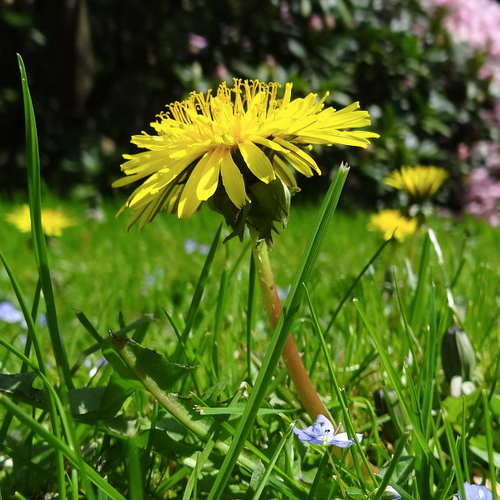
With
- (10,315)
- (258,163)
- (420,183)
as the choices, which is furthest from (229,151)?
(10,315)

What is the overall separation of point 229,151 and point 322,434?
0.31 metres

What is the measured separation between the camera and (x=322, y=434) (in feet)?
2.40

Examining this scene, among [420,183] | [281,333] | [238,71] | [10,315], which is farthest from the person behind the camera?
[238,71]

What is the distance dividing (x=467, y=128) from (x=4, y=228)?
2861 mm

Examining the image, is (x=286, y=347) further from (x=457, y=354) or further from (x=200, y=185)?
(x=457, y=354)

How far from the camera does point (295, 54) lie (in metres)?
3.92

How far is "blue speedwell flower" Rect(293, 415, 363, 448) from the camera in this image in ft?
2.35

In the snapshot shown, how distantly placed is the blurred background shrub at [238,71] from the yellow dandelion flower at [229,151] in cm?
300

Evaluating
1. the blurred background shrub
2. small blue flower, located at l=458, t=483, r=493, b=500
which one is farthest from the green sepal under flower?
the blurred background shrub

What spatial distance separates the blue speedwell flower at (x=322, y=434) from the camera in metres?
0.72

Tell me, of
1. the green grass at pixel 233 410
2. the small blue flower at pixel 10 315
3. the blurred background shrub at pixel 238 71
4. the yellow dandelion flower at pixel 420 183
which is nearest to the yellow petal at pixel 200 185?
the green grass at pixel 233 410

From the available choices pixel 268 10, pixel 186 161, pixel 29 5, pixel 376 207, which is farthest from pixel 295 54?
pixel 186 161

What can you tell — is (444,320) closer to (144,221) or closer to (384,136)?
(144,221)

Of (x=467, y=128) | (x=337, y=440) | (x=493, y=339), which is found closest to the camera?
(x=337, y=440)
